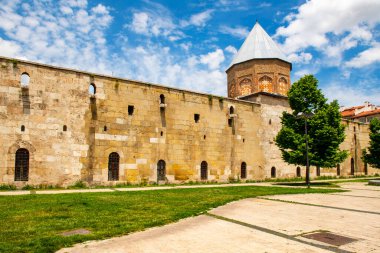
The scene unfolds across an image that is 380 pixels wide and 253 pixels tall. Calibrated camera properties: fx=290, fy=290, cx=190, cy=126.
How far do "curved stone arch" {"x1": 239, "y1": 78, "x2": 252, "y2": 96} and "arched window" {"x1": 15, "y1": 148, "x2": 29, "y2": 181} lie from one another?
21899 mm

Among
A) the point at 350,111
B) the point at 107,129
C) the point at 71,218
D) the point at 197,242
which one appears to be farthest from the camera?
the point at 350,111

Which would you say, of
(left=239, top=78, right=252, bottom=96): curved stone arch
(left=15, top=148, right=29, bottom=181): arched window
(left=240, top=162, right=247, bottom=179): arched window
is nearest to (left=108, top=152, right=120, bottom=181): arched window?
(left=15, top=148, right=29, bottom=181): arched window

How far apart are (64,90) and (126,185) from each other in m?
7.27

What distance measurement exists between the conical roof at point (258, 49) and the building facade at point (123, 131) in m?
5.49

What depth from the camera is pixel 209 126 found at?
2416cm

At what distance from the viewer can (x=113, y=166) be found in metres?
19.3

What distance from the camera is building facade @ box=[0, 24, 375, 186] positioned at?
54.6 feet

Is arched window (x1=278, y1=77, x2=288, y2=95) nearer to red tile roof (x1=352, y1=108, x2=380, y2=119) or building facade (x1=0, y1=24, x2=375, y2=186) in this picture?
building facade (x1=0, y1=24, x2=375, y2=186)

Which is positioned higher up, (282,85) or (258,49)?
(258,49)

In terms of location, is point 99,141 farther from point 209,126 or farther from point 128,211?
point 128,211

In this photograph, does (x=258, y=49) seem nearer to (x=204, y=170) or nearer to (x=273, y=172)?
(x=273, y=172)

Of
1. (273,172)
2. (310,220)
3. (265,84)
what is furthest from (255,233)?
(265,84)

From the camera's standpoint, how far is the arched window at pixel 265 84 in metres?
30.5

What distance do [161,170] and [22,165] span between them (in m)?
8.96
